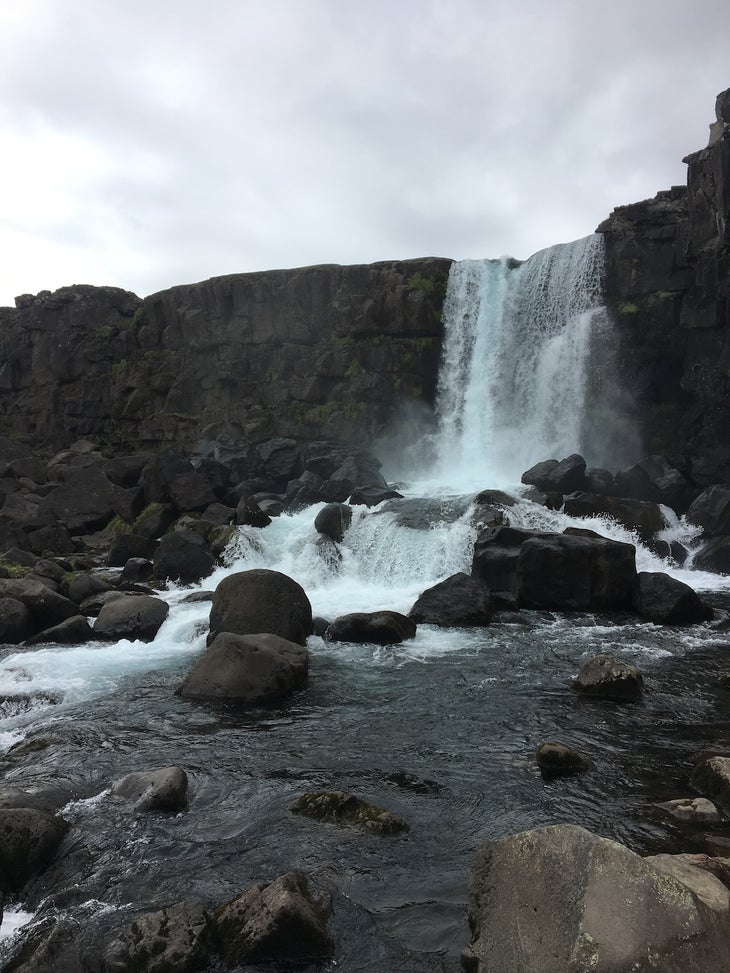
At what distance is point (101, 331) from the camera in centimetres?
4803

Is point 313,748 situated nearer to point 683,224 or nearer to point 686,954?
point 686,954

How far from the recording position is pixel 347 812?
7.66 meters

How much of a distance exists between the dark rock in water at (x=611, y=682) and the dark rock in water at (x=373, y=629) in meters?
4.31

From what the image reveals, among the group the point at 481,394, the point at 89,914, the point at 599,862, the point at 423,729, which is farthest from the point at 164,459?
the point at 599,862

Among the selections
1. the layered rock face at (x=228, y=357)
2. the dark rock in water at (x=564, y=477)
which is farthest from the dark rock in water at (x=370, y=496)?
the layered rock face at (x=228, y=357)

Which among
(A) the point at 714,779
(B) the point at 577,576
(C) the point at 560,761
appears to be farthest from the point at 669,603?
(A) the point at 714,779

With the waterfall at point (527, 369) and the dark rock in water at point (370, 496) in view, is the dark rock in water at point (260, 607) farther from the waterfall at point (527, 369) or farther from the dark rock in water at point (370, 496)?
the waterfall at point (527, 369)

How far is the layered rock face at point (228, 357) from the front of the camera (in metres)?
39.2

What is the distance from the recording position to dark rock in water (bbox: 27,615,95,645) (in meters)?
15.6

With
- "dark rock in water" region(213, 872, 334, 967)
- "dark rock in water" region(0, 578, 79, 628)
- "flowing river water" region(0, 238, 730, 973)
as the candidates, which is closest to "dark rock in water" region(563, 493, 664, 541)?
"flowing river water" region(0, 238, 730, 973)

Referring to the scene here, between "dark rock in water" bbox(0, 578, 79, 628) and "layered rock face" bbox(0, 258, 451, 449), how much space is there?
2377 cm

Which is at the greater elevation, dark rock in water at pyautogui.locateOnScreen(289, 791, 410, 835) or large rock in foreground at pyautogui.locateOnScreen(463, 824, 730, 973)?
large rock in foreground at pyautogui.locateOnScreen(463, 824, 730, 973)

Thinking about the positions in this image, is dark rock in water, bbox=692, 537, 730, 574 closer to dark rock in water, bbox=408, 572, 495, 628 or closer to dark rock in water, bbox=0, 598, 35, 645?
dark rock in water, bbox=408, 572, 495, 628

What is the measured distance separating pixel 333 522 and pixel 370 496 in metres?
2.47
